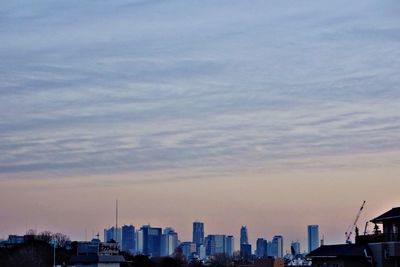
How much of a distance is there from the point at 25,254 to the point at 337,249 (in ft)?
185

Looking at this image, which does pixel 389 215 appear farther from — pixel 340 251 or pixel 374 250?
pixel 340 251

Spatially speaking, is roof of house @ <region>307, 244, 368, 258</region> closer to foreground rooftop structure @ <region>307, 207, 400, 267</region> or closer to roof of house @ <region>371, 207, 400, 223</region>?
foreground rooftop structure @ <region>307, 207, 400, 267</region>

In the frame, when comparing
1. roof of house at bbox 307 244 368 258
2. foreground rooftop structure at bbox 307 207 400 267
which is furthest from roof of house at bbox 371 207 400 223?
roof of house at bbox 307 244 368 258

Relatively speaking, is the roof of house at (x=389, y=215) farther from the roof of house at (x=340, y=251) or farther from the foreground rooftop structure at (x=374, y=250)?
the roof of house at (x=340, y=251)

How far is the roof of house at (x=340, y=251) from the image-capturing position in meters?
75.4

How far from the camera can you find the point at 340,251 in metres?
78.1

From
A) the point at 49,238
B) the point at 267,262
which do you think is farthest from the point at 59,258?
the point at 49,238

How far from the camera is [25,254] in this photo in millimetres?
121562

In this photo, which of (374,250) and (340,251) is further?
(340,251)

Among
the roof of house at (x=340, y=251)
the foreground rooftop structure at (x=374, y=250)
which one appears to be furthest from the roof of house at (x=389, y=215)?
the roof of house at (x=340, y=251)

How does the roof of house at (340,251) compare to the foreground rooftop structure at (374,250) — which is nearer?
the foreground rooftop structure at (374,250)

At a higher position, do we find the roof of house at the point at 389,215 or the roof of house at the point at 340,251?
the roof of house at the point at 389,215

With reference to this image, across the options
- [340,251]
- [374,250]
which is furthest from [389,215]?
[340,251]

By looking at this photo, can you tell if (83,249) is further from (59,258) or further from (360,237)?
(360,237)
